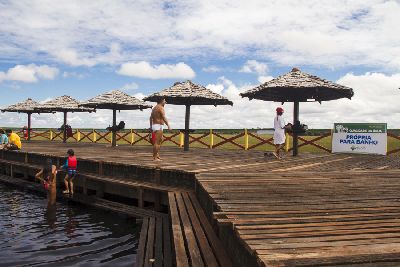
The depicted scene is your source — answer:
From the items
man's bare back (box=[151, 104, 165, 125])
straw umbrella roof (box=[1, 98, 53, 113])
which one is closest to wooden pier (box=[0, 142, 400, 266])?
man's bare back (box=[151, 104, 165, 125])

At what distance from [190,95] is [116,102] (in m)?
6.03

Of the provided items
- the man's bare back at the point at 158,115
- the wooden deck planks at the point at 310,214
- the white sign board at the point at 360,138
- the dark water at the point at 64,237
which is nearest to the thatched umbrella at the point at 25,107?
the dark water at the point at 64,237

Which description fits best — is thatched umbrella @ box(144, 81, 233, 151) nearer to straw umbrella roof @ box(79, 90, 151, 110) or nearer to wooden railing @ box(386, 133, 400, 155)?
straw umbrella roof @ box(79, 90, 151, 110)

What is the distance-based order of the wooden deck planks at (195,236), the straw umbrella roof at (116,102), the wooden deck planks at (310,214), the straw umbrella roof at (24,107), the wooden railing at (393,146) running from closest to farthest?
the wooden deck planks at (310,214) → the wooden deck planks at (195,236) → the wooden railing at (393,146) → the straw umbrella roof at (116,102) → the straw umbrella roof at (24,107)

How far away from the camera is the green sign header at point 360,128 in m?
16.1

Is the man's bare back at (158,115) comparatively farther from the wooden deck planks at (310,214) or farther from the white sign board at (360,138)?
the white sign board at (360,138)

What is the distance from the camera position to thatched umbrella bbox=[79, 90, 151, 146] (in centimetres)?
2019

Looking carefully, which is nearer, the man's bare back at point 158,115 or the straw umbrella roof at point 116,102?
the man's bare back at point 158,115

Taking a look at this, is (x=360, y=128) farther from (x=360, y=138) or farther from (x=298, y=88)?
(x=298, y=88)

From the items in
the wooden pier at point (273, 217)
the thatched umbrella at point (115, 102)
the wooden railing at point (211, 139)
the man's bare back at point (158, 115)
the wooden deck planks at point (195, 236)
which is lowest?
the wooden deck planks at point (195, 236)

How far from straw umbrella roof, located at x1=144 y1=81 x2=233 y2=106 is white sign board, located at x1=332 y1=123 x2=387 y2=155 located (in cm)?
519

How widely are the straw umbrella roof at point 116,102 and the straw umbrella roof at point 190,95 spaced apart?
155 inches

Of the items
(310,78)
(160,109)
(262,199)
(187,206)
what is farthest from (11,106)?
(262,199)

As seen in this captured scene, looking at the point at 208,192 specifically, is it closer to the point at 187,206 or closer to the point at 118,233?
the point at 187,206
